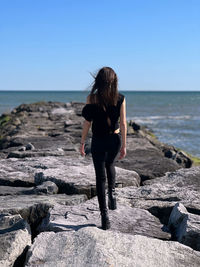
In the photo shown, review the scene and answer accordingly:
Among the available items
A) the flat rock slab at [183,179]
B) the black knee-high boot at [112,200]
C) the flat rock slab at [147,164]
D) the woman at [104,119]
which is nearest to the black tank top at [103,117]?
the woman at [104,119]

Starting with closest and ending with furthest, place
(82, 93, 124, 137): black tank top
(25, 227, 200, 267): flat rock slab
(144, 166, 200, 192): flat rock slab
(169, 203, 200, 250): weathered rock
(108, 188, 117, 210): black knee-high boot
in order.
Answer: (25, 227, 200, 267): flat rock slab
(169, 203, 200, 250): weathered rock
(82, 93, 124, 137): black tank top
(108, 188, 117, 210): black knee-high boot
(144, 166, 200, 192): flat rock slab

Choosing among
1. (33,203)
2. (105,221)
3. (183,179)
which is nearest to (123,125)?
(105,221)

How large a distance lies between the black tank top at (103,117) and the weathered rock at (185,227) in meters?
1.01

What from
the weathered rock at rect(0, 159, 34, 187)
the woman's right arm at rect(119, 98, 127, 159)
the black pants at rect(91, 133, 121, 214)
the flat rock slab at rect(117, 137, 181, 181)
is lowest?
the weathered rock at rect(0, 159, 34, 187)

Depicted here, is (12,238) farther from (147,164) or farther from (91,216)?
(147,164)

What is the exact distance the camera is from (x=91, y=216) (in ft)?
13.5

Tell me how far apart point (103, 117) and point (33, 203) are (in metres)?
1.22

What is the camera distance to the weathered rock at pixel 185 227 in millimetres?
3621

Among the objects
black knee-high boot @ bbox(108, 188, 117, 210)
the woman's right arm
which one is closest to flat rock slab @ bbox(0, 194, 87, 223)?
black knee-high boot @ bbox(108, 188, 117, 210)

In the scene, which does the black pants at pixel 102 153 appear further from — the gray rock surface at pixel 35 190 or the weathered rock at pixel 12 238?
the gray rock surface at pixel 35 190

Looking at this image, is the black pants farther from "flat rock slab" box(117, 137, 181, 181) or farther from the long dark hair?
"flat rock slab" box(117, 137, 181, 181)

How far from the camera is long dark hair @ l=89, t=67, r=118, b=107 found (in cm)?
379

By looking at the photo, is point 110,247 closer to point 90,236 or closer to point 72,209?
point 90,236

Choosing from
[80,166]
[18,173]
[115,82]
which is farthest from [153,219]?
[18,173]
